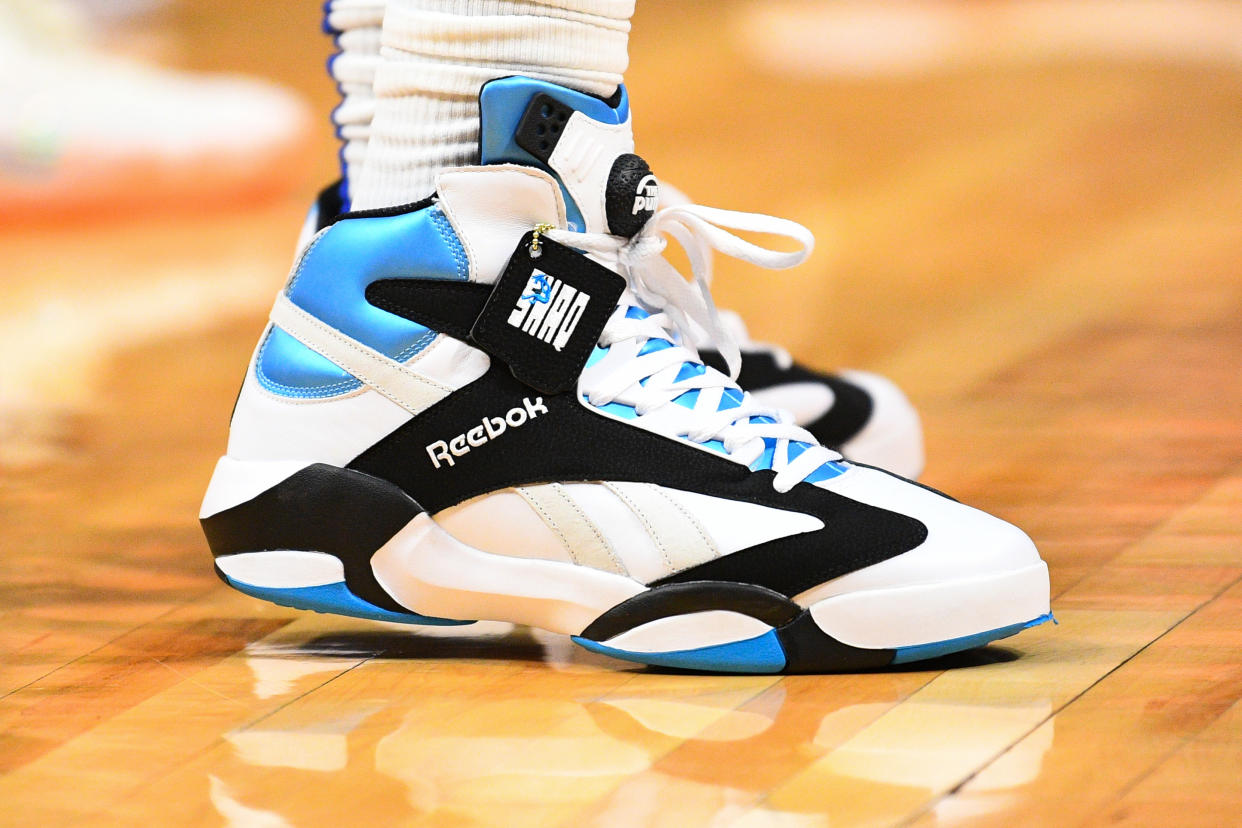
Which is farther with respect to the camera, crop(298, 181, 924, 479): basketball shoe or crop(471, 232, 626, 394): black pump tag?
crop(298, 181, 924, 479): basketball shoe

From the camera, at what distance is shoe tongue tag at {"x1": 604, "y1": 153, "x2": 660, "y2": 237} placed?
2.67ft

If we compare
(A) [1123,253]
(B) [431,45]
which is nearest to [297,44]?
(A) [1123,253]

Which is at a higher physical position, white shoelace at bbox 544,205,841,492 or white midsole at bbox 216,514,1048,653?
white shoelace at bbox 544,205,841,492

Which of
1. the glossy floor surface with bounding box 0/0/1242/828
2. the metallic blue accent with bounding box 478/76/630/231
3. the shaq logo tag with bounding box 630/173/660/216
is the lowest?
the glossy floor surface with bounding box 0/0/1242/828

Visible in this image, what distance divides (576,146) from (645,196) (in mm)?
53

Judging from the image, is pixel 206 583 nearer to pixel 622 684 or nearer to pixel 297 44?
pixel 622 684

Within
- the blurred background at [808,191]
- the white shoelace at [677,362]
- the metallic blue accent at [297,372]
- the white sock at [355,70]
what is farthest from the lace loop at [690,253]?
the blurred background at [808,191]

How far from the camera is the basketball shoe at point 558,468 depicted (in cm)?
78

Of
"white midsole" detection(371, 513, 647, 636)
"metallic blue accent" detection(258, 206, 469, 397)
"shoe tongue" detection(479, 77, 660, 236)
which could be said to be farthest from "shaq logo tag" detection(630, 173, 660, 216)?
"white midsole" detection(371, 513, 647, 636)

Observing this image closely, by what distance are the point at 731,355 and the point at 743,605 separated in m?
0.18

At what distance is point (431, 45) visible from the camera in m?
0.80

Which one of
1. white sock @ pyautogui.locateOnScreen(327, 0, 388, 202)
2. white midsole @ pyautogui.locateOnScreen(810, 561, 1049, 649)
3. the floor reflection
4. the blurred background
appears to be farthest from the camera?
the blurred background

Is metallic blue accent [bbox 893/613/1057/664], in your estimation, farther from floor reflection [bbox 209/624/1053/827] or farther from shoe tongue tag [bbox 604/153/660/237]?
shoe tongue tag [bbox 604/153/660/237]

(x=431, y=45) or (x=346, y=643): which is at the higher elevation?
(x=431, y=45)
